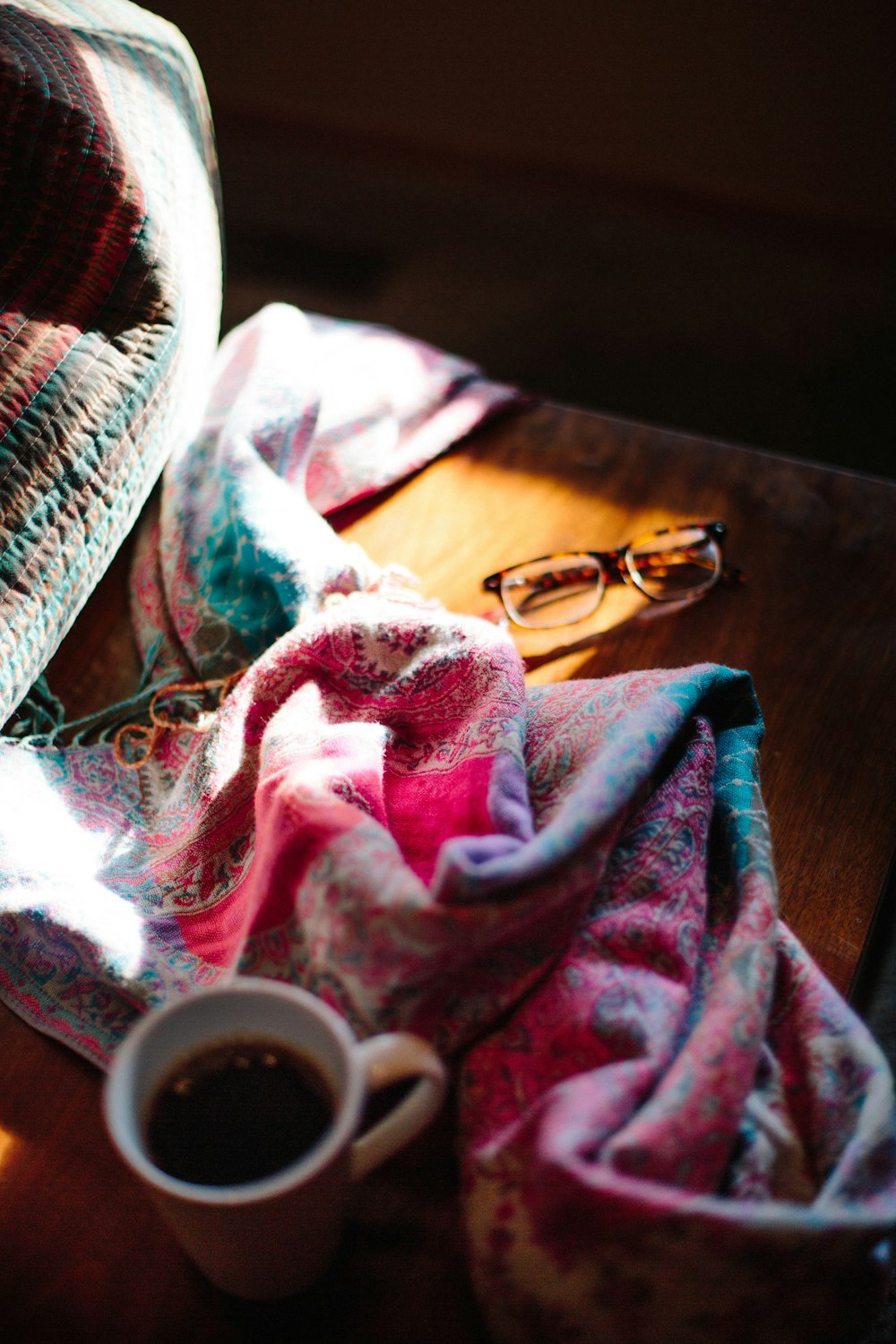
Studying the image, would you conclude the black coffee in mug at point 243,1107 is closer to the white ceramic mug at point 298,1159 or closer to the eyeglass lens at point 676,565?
the white ceramic mug at point 298,1159

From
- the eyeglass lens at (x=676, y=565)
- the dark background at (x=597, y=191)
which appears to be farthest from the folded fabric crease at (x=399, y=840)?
the dark background at (x=597, y=191)

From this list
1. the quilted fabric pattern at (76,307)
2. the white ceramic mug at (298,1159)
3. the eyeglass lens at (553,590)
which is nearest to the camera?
the white ceramic mug at (298,1159)

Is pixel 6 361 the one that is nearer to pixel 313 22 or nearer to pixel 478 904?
pixel 478 904

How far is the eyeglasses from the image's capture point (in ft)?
2.30

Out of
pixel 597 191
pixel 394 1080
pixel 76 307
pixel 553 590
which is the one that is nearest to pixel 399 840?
pixel 394 1080

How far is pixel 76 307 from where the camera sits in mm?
591

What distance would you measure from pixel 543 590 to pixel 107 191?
0.41 m

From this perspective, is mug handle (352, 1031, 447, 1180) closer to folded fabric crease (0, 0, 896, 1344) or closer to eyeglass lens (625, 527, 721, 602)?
folded fabric crease (0, 0, 896, 1344)

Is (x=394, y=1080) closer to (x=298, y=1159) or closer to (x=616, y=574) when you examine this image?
(x=298, y=1159)

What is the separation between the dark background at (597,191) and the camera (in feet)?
4.86

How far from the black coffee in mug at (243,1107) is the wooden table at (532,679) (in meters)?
0.10

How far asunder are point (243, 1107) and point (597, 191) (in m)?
1.89

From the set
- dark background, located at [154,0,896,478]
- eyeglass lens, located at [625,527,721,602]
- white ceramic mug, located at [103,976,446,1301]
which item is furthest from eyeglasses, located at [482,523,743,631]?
dark background, located at [154,0,896,478]

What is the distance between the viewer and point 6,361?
0.54 metres
